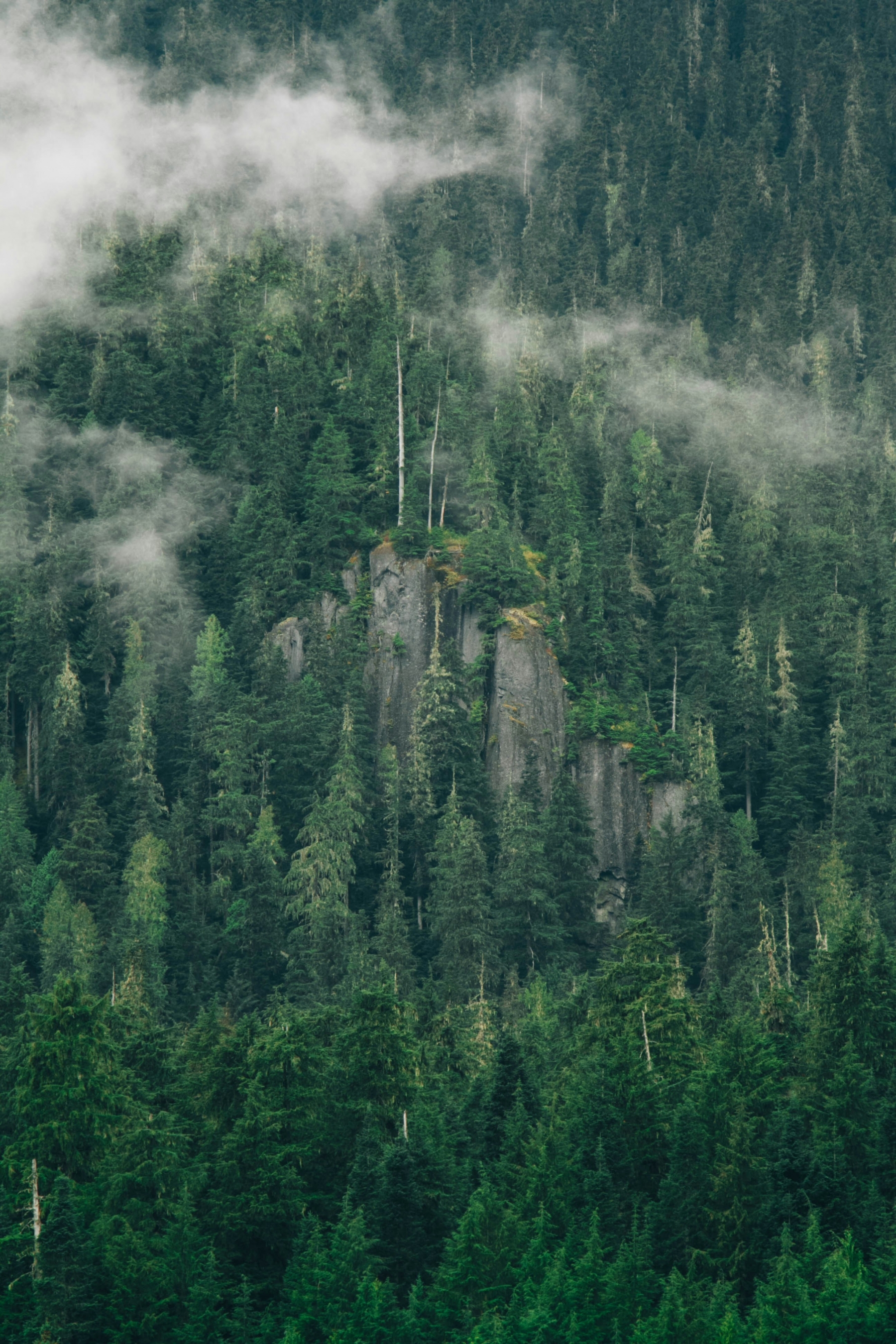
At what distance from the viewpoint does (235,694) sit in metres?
111

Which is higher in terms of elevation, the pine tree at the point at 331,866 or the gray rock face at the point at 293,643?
the gray rock face at the point at 293,643

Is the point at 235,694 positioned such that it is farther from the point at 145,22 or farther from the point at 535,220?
the point at 145,22

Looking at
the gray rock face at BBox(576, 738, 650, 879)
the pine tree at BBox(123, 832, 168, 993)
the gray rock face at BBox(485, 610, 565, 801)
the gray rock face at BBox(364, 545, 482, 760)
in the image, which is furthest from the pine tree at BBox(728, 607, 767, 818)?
the pine tree at BBox(123, 832, 168, 993)

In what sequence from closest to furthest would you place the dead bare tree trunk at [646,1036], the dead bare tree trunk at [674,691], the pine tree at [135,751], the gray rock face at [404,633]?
1. the dead bare tree trunk at [646,1036]
2. the pine tree at [135,751]
3. the gray rock face at [404,633]
4. the dead bare tree trunk at [674,691]

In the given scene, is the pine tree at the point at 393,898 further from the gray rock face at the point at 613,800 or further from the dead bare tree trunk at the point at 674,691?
the dead bare tree trunk at the point at 674,691

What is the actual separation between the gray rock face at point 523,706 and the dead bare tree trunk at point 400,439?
35.5 feet

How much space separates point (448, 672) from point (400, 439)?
1916 cm

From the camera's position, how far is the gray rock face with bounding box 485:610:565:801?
362 feet

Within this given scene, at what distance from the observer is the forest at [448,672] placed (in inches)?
2375

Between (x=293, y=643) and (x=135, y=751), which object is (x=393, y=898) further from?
(x=293, y=643)

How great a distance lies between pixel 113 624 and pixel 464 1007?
40.1m

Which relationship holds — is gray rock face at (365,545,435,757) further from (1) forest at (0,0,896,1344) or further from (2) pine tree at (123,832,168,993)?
(2) pine tree at (123,832,168,993)

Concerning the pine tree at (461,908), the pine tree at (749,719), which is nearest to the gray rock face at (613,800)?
the pine tree at (749,719)

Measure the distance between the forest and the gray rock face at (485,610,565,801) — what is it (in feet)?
0.92
